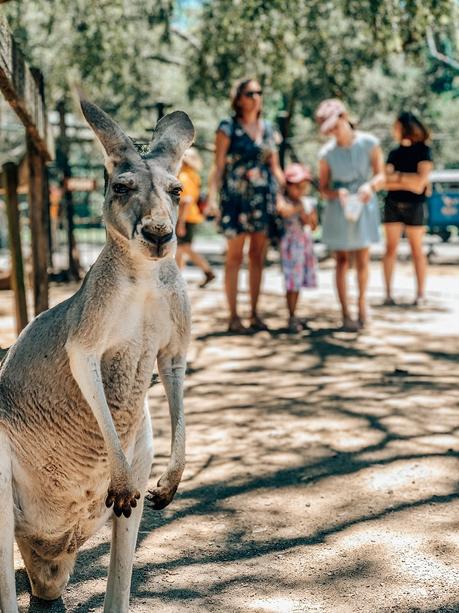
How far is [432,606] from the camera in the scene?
2.79 meters

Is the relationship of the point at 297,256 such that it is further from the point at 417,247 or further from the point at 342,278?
the point at 417,247

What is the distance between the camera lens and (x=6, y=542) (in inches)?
95.9

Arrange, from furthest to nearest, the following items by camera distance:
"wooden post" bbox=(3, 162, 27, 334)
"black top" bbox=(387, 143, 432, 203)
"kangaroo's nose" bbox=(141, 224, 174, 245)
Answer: "black top" bbox=(387, 143, 432, 203) < "wooden post" bbox=(3, 162, 27, 334) < "kangaroo's nose" bbox=(141, 224, 174, 245)

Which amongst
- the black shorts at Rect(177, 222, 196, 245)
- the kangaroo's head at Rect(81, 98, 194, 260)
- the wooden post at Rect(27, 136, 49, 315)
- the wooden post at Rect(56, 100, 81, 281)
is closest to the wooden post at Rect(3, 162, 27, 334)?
the wooden post at Rect(27, 136, 49, 315)

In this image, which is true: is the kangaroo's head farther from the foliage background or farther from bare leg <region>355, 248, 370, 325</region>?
the foliage background

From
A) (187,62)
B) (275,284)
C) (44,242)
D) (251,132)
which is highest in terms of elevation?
(187,62)

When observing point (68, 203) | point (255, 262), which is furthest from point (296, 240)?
point (68, 203)

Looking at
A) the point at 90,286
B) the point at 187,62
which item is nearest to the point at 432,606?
the point at 90,286

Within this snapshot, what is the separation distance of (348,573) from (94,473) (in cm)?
98

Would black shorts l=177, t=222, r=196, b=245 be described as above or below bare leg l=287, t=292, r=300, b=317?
above

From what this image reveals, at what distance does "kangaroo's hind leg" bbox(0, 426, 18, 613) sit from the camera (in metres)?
2.43

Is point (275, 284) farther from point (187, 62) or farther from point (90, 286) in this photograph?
point (90, 286)

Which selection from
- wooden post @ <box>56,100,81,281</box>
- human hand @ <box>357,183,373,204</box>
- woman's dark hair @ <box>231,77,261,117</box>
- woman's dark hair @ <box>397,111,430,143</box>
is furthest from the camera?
wooden post @ <box>56,100,81,281</box>

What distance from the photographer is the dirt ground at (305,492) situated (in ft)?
9.72
